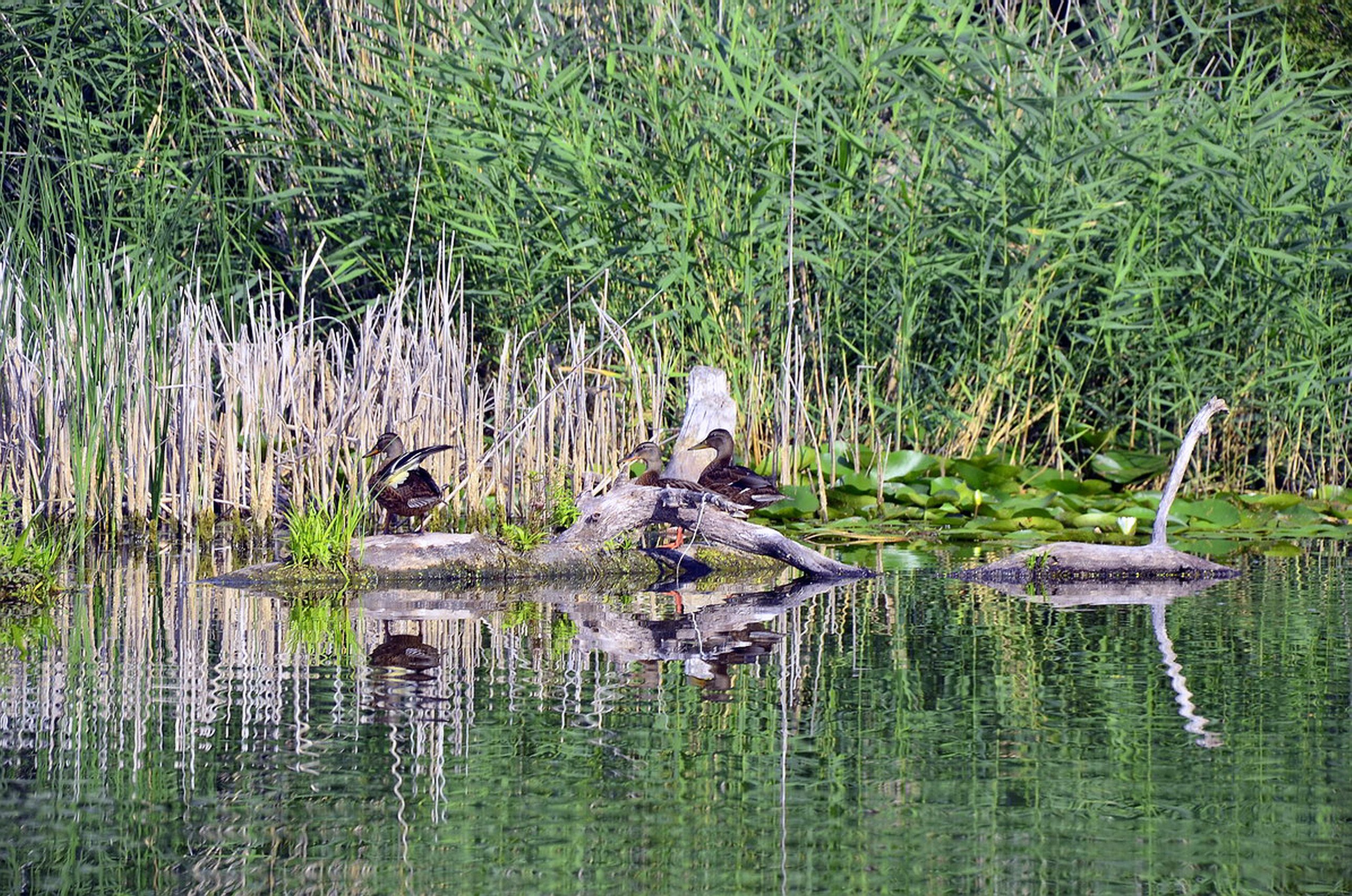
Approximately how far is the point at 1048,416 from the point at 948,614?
505 cm

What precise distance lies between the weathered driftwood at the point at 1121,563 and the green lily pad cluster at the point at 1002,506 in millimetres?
1239

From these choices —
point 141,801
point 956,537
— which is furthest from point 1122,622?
point 141,801

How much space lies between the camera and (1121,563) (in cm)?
766

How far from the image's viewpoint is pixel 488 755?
4.11m

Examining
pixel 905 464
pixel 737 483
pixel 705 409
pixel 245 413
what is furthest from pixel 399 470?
pixel 905 464

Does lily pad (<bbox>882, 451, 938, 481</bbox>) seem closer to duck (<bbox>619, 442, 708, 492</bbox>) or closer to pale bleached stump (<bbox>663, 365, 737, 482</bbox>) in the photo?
pale bleached stump (<bbox>663, 365, 737, 482</bbox>)

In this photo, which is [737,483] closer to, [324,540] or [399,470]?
[399,470]

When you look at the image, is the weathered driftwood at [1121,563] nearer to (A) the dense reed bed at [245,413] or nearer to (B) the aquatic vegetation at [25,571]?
(A) the dense reed bed at [245,413]

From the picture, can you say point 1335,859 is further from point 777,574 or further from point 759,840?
point 777,574

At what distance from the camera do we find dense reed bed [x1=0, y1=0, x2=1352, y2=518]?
984cm

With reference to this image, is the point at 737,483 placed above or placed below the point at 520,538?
above

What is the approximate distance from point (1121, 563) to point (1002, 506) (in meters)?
1.78

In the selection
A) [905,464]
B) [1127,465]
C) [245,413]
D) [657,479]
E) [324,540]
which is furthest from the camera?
[1127,465]

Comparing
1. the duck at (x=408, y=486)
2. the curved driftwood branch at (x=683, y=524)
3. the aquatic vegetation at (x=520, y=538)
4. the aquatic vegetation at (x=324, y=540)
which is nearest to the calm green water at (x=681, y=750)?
the aquatic vegetation at (x=324, y=540)
